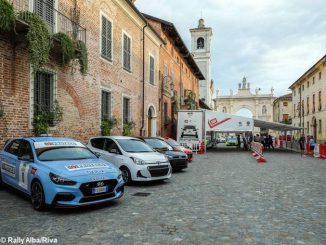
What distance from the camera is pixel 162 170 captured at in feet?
33.3

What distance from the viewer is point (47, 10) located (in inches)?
464

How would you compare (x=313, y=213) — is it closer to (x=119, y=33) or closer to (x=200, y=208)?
(x=200, y=208)

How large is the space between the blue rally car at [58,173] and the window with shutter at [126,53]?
37.2 feet

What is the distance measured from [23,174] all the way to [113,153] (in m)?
3.63

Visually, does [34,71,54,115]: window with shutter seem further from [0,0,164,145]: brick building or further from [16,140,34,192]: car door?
[16,140,34,192]: car door

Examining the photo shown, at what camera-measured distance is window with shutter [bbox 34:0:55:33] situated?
1126 centimetres

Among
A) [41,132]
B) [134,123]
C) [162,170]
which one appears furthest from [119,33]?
[162,170]

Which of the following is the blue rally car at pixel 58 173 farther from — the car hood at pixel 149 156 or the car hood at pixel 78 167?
the car hood at pixel 149 156

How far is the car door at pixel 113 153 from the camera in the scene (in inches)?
401

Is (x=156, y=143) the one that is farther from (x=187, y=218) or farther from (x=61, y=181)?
(x=187, y=218)

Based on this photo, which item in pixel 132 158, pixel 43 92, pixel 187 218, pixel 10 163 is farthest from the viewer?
pixel 43 92

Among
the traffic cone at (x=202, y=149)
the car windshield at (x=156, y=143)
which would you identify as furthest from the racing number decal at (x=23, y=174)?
the traffic cone at (x=202, y=149)

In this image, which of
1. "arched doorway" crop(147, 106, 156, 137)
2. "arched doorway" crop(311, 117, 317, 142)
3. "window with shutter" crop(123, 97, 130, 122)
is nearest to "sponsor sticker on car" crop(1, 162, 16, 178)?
"window with shutter" crop(123, 97, 130, 122)

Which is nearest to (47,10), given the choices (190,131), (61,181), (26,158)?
(26,158)
